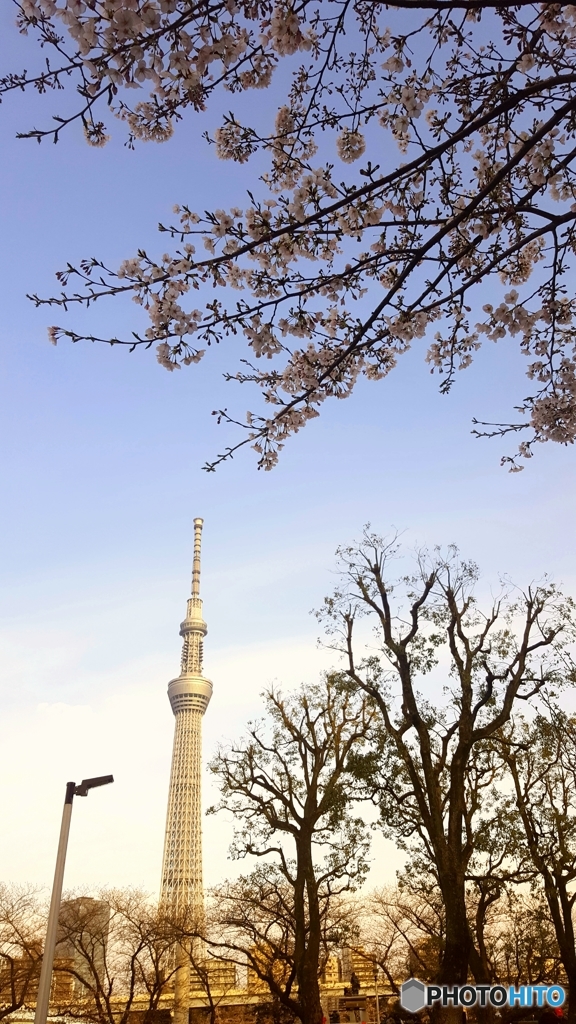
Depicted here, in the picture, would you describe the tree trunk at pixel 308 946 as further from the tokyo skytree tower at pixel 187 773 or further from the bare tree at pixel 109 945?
the tokyo skytree tower at pixel 187 773

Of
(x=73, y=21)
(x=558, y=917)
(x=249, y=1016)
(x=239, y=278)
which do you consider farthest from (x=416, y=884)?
(x=249, y=1016)

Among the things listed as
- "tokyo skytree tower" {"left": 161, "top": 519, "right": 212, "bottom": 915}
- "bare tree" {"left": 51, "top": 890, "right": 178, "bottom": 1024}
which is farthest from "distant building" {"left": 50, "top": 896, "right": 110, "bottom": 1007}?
"tokyo skytree tower" {"left": 161, "top": 519, "right": 212, "bottom": 915}

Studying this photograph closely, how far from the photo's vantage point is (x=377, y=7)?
4.04 m

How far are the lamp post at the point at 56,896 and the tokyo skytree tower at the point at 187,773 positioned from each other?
54.3 metres

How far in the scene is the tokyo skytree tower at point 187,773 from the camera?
214ft

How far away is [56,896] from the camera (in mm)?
7629

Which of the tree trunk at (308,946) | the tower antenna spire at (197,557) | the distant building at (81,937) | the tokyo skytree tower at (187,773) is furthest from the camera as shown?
the tower antenna spire at (197,557)

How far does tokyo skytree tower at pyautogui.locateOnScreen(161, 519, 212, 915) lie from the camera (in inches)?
2574

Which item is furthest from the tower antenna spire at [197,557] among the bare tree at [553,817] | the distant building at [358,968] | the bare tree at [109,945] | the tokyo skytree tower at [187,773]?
the bare tree at [553,817]

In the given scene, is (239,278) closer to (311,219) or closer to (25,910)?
(311,219)

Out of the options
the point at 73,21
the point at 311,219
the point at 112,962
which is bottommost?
the point at 112,962

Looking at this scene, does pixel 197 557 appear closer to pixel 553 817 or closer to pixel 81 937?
pixel 81 937

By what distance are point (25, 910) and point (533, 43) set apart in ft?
85.6

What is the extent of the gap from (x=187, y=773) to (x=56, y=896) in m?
66.0
